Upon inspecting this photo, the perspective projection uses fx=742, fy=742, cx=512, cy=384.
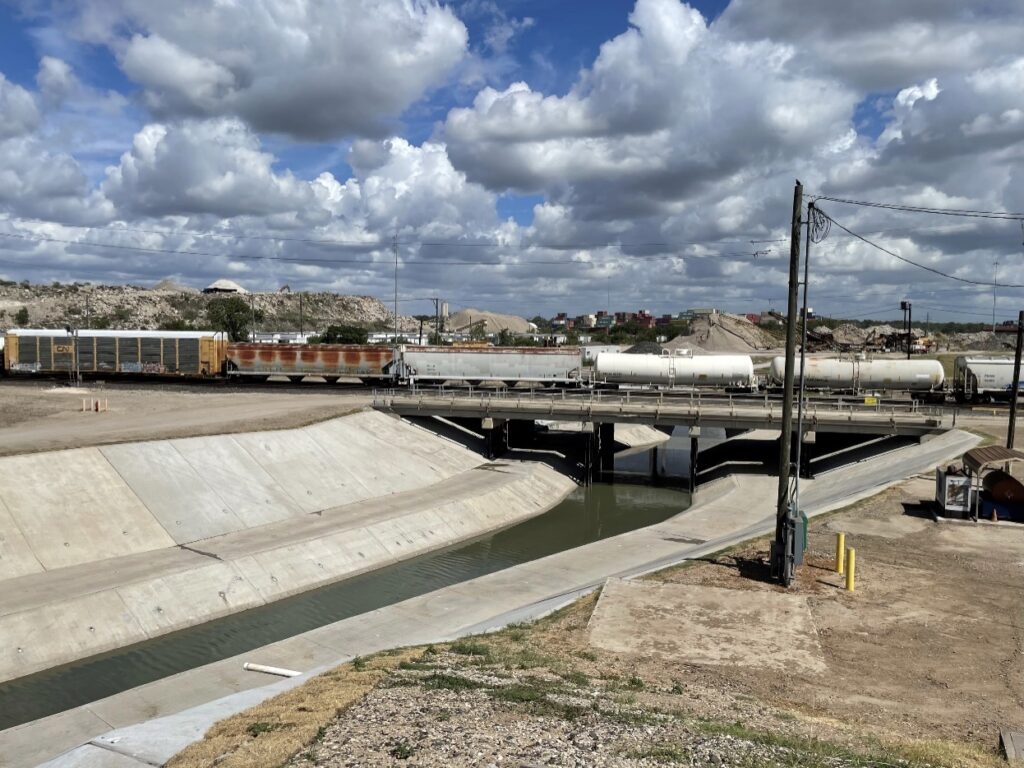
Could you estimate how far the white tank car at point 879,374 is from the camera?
172 ft

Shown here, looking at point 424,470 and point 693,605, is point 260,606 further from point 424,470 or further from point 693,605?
point 424,470

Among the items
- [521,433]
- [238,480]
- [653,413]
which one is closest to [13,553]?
[238,480]

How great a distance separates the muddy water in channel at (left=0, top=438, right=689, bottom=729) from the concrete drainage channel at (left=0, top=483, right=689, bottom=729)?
0.03 metres

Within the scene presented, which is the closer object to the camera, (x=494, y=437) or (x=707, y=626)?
(x=707, y=626)

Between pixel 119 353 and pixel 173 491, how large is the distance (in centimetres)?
3831

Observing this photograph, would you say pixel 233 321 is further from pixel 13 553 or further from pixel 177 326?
pixel 13 553

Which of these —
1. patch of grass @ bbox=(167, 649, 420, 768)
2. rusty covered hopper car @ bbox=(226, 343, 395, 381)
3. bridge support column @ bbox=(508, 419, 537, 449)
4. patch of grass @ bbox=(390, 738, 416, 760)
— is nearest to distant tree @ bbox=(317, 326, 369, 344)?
rusty covered hopper car @ bbox=(226, 343, 395, 381)

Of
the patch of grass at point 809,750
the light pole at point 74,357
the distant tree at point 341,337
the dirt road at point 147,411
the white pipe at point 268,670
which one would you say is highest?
the distant tree at point 341,337

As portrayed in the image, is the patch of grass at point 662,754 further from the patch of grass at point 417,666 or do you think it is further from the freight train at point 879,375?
→ the freight train at point 879,375

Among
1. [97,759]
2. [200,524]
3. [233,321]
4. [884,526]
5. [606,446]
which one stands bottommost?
[200,524]

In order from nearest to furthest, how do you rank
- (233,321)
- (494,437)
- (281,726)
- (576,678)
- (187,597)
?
(281,726), (576,678), (187,597), (494,437), (233,321)

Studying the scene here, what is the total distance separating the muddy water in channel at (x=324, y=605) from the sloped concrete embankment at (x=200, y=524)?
1.89 ft

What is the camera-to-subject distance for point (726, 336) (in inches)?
5679

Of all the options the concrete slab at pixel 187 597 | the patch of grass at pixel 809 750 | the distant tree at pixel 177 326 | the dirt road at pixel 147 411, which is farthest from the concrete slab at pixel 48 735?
the distant tree at pixel 177 326
